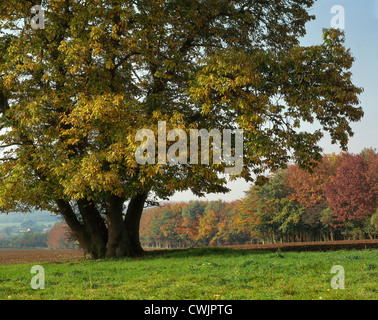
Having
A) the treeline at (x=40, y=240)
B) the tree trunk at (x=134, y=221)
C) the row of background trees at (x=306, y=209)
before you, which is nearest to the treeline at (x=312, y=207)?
the row of background trees at (x=306, y=209)

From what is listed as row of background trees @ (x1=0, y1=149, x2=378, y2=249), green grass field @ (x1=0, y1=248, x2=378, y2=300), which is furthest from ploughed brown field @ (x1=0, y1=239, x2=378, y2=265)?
green grass field @ (x1=0, y1=248, x2=378, y2=300)

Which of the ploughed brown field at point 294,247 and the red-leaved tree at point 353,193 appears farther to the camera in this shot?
the red-leaved tree at point 353,193

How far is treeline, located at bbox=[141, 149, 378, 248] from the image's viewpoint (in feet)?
134

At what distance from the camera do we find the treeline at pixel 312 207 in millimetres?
40812

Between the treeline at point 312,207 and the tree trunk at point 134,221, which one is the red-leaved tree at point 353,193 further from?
the tree trunk at point 134,221

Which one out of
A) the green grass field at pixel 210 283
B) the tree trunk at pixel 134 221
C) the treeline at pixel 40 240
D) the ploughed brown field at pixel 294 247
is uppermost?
the tree trunk at pixel 134 221

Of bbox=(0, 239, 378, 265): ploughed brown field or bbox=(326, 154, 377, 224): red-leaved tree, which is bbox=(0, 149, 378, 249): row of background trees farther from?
bbox=(0, 239, 378, 265): ploughed brown field

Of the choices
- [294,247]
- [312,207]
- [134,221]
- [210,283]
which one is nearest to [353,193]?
[312,207]

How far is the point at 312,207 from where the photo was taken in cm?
4631

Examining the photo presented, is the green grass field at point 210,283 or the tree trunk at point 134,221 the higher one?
the tree trunk at point 134,221

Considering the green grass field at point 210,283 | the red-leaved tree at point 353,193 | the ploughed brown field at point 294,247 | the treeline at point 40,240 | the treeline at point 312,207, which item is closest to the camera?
the green grass field at point 210,283

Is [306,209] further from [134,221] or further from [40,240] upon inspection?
[40,240]

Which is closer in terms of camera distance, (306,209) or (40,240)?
(306,209)
